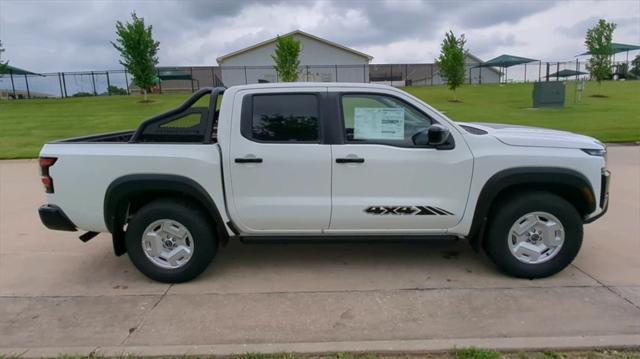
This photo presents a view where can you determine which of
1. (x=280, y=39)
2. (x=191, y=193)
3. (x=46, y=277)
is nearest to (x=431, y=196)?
(x=191, y=193)

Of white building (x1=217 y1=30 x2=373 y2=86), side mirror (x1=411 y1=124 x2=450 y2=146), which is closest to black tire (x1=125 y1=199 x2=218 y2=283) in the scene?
side mirror (x1=411 y1=124 x2=450 y2=146)

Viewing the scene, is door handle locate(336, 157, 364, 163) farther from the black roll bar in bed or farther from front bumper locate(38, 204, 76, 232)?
front bumper locate(38, 204, 76, 232)

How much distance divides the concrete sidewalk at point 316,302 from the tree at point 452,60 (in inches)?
992

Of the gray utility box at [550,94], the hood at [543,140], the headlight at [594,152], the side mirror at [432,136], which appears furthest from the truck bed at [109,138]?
the gray utility box at [550,94]

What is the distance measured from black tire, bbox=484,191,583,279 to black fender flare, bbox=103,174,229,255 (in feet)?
7.99

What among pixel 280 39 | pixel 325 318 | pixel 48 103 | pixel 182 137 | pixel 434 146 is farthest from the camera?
pixel 48 103

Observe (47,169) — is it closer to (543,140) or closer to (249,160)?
(249,160)

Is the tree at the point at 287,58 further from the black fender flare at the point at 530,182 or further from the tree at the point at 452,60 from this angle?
the black fender flare at the point at 530,182

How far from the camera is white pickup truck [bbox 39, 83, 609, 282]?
3.74m

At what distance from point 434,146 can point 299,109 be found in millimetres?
1232

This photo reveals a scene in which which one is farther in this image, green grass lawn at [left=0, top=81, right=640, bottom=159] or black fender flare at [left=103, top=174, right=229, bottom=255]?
green grass lawn at [left=0, top=81, right=640, bottom=159]

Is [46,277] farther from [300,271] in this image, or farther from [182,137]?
[300,271]

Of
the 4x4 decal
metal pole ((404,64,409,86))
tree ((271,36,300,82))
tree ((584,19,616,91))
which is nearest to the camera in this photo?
the 4x4 decal

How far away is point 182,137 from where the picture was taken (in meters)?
4.06
